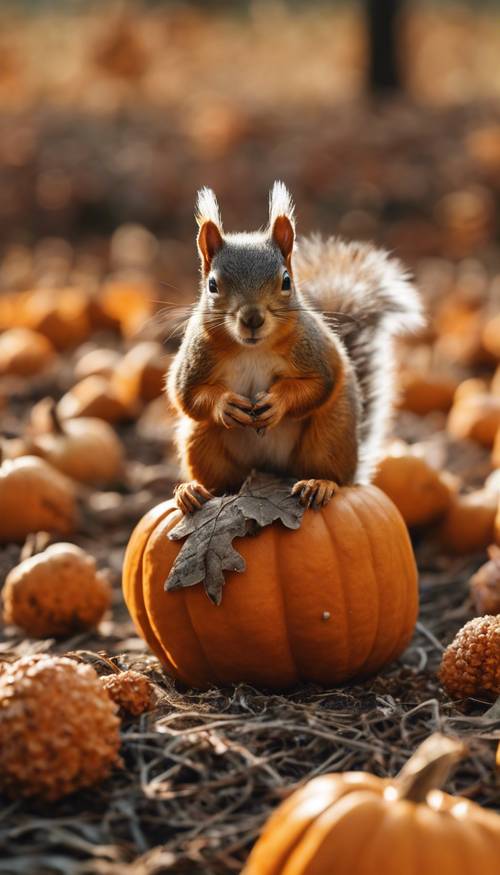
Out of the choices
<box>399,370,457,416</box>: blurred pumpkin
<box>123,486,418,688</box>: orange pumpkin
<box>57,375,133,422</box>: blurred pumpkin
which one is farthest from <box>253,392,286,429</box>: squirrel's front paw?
<box>399,370,457,416</box>: blurred pumpkin

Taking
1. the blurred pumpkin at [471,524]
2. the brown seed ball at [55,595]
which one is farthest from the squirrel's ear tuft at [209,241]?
the blurred pumpkin at [471,524]

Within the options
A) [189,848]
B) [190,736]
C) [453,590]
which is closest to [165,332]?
[453,590]

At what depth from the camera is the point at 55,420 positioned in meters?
4.25

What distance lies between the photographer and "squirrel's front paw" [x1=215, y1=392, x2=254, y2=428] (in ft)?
8.37

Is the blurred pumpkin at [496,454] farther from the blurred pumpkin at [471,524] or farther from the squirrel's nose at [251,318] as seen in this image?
the squirrel's nose at [251,318]

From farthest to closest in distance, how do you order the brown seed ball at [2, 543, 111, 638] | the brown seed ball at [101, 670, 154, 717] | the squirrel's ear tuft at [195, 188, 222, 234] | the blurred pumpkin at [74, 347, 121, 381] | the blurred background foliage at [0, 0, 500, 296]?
the blurred background foliage at [0, 0, 500, 296] → the blurred pumpkin at [74, 347, 121, 381] → the brown seed ball at [2, 543, 111, 638] → the squirrel's ear tuft at [195, 188, 222, 234] → the brown seed ball at [101, 670, 154, 717]

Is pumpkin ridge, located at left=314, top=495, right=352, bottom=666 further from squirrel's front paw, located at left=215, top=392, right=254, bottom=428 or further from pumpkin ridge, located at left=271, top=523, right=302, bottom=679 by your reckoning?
squirrel's front paw, located at left=215, top=392, right=254, bottom=428

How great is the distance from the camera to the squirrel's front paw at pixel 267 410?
255 centimetres

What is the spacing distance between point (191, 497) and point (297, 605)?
38cm

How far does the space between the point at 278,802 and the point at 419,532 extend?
196cm

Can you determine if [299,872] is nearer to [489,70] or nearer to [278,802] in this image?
[278,802]

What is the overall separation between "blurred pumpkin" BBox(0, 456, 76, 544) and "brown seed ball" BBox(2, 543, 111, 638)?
56 cm

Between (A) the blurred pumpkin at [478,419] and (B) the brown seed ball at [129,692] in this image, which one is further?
(A) the blurred pumpkin at [478,419]

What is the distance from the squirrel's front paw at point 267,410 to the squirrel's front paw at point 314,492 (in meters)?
0.17
